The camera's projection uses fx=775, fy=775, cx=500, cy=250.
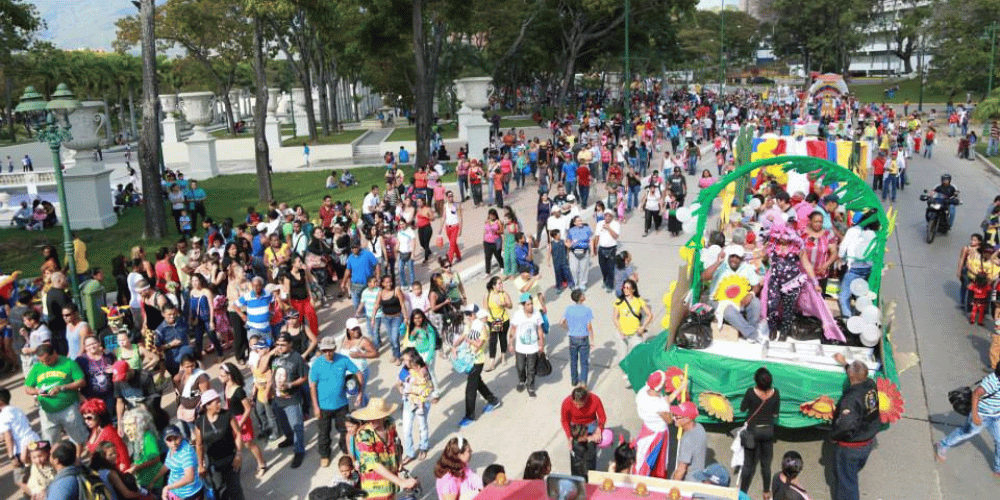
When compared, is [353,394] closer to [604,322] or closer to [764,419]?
[764,419]

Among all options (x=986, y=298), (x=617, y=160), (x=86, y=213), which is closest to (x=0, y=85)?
(x=86, y=213)

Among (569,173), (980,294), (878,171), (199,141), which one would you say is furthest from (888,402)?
(199,141)

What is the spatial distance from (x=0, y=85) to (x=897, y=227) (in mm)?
56879

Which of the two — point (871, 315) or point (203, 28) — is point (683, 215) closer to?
point (871, 315)

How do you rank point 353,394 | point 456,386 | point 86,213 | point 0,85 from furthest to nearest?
1. point 0,85
2. point 86,213
3. point 456,386
4. point 353,394

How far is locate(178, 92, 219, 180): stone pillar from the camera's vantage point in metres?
31.2

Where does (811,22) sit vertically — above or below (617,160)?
above

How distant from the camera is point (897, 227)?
18453mm

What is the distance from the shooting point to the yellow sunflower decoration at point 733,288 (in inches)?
339

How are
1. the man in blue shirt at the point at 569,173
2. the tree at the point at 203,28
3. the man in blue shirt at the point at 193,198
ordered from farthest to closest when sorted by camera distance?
the tree at the point at 203,28
the man in blue shirt at the point at 569,173
the man in blue shirt at the point at 193,198

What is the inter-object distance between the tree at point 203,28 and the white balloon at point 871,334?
1253 inches

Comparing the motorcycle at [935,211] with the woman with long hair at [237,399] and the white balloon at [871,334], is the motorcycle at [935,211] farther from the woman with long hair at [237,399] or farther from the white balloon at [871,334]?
the woman with long hair at [237,399]

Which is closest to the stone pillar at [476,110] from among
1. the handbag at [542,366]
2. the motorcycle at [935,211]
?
the motorcycle at [935,211]

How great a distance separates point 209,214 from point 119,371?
1564cm
